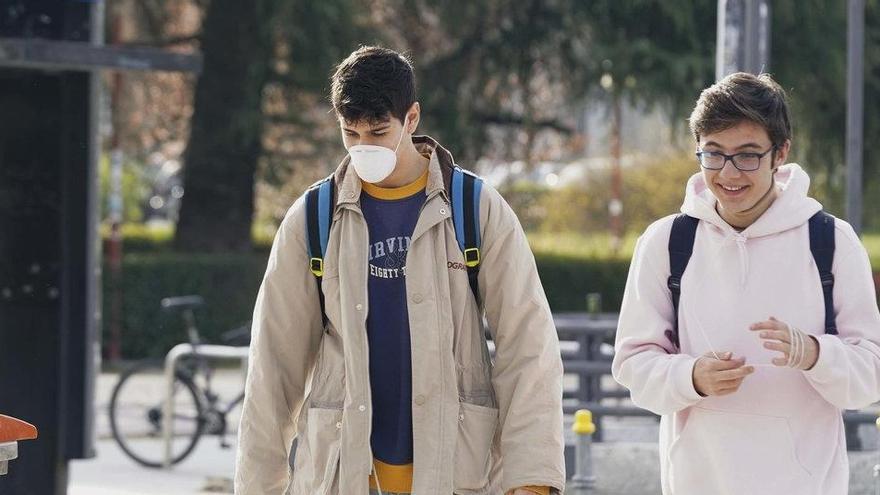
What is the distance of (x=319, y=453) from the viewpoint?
3.83m

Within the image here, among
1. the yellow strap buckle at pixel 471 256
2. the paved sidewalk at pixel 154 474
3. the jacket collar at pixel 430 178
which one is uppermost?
the jacket collar at pixel 430 178

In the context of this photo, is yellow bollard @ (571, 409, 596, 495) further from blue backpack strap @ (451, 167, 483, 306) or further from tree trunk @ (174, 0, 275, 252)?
tree trunk @ (174, 0, 275, 252)

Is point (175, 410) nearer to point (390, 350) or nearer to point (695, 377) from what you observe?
point (390, 350)

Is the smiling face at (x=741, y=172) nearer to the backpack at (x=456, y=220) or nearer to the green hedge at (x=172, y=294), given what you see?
the backpack at (x=456, y=220)

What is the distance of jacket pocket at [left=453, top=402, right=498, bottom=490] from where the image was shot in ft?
12.5

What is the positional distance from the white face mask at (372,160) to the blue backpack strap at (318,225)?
15 centimetres

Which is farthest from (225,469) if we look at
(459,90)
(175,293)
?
(459,90)

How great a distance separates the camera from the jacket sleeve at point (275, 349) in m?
3.92

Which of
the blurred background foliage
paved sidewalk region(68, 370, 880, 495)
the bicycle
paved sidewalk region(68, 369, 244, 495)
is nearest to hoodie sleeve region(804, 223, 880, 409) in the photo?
paved sidewalk region(68, 370, 880, 495)

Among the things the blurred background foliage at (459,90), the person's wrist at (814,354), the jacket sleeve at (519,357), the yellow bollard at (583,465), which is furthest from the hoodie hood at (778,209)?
the blurred background foliage at (459,90)

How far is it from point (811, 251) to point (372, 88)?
0.98m

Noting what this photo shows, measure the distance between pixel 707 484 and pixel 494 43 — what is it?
1675 cm

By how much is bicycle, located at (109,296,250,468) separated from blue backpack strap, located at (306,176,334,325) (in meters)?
6.93

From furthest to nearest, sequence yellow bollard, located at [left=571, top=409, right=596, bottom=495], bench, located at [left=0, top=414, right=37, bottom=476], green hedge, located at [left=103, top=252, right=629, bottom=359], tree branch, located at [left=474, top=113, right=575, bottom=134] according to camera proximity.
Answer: tree branch, located at [left=474, top=113, right=575, bottom=134], green hedge, located at [left=103, top=252, right=629, bottom=359], yellow bollard, located at [left=571, top=409, right=596, bottom=495], bench, located at [left=0, top=414, right=37, bottom=476]
